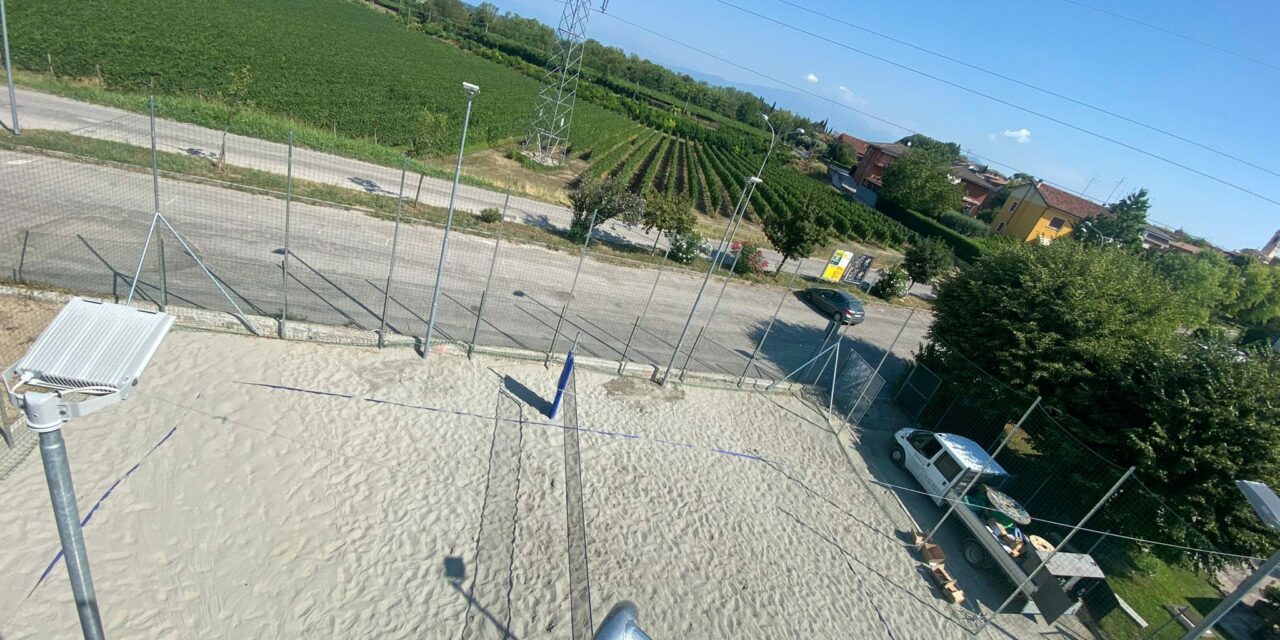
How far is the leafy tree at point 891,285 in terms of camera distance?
1068 inches

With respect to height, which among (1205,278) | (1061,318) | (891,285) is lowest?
(891,285)

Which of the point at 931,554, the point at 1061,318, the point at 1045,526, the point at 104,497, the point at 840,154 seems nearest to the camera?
the point at 104,497

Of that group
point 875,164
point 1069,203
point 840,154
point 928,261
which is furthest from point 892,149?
point 928,261

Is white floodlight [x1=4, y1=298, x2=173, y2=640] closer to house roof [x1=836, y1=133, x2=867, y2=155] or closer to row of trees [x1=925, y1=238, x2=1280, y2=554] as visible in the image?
row of trees [x1=925, y1=238, x2=1280, y2=554]

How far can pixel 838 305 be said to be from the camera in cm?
2177

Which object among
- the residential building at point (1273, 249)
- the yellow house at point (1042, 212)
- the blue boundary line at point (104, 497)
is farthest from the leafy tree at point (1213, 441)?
the residential building at point (1273, 249)

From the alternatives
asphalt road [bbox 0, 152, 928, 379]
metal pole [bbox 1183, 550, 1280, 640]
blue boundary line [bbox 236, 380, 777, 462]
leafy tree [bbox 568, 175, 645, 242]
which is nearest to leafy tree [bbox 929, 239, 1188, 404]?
asphalt road [bbox 0, 152, 928, 379]

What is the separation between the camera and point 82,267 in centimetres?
1085

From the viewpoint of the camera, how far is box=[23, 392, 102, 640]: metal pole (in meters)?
2.46

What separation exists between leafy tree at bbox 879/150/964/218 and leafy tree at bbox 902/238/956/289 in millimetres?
30724

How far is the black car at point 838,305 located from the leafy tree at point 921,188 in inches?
1529

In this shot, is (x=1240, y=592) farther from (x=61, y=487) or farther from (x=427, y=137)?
(x=427, y=137)

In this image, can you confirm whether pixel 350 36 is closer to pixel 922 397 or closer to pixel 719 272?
pixel 719 272

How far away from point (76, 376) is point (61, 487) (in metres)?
0.53
